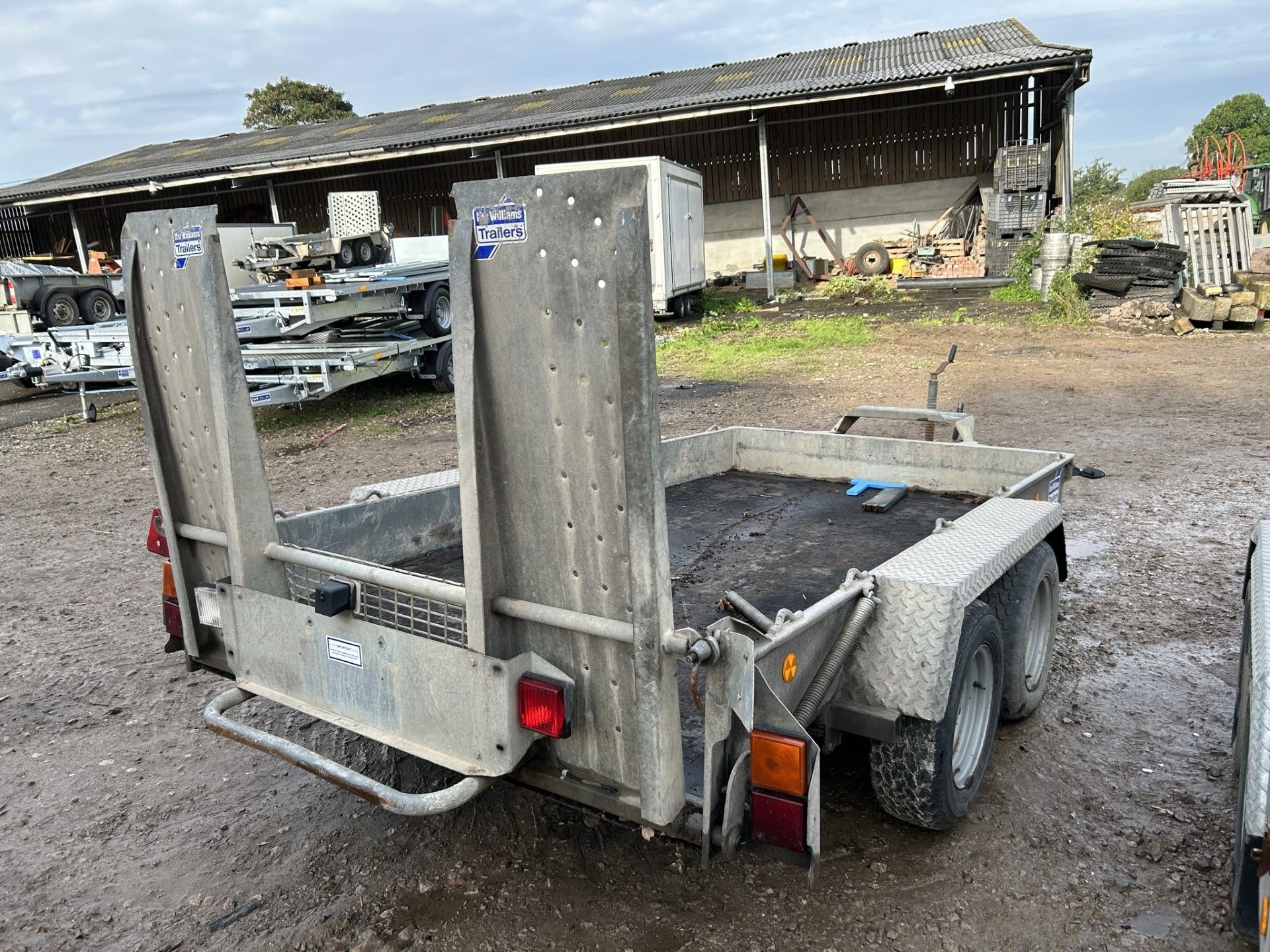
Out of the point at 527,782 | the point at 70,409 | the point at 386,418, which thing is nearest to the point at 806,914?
the point at 527,782

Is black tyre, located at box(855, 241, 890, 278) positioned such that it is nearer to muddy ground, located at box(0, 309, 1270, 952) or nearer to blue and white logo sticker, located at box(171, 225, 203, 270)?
muddy ground, located at box(0, 309, 1270, 952)

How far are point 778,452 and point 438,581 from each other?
3.14 m

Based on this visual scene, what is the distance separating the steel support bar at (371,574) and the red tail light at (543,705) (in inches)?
9.8

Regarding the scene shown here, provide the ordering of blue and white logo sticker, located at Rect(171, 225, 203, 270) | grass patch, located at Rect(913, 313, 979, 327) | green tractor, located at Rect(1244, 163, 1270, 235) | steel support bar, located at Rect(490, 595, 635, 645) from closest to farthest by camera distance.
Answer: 1. steel support bar, located at Rect(490, 595, 635, 645)
2. blue and white logo sticker, located at Rect(171, 225, 203, 270)
3. grass patch, located at Rect(913, 313, 979, 327)
4. green tractor, located at Rect(1244, 163, 1270, 235)

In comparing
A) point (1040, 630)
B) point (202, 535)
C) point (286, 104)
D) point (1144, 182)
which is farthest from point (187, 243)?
point (1144, 182)

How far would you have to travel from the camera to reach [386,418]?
10.5 meters

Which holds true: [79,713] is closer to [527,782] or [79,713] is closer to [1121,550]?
[527,782]

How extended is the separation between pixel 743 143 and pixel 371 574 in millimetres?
22407

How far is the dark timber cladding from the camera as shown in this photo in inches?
736

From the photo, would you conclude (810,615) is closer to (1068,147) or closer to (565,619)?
(565,619)

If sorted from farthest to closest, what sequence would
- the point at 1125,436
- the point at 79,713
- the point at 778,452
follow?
the point at 1125,436 < the point at 778,452 < the point at 79,713

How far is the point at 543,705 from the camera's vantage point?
2.14m

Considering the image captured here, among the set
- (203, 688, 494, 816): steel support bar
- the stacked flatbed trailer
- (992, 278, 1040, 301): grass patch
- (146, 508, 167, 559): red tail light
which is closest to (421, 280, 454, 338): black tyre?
the stacked flatbed trailer

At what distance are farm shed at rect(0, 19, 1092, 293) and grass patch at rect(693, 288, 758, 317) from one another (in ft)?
5.51
